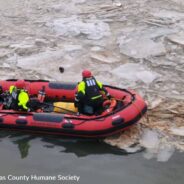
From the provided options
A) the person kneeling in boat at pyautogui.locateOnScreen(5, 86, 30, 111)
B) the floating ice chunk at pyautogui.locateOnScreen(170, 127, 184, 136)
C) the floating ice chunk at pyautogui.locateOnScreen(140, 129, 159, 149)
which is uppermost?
the person kneeling in boat at pyautogui.locateOnScreen(5, 86, 30, 111)

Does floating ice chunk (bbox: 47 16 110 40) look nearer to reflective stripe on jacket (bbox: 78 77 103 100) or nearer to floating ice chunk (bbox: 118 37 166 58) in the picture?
floating ice chunk (bbox: 118 37 166 58)

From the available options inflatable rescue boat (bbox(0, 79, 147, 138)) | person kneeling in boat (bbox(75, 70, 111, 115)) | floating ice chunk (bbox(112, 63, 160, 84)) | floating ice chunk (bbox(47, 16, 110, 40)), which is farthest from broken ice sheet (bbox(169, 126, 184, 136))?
floating ice chunk (bbox(47, 16, 110, 40))

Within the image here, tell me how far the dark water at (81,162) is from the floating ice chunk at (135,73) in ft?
8.55

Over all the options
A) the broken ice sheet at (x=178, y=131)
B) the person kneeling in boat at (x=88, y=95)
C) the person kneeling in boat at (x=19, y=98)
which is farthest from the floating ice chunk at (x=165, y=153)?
the person kneeling in boat at (x=19, y=98)

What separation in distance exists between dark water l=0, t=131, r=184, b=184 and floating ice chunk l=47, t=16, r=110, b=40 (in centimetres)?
475

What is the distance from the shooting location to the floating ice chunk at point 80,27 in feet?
41.2

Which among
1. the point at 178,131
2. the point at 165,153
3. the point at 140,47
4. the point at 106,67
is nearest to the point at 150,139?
the point at 165,153

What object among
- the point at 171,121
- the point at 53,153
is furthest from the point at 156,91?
the point at 53,153

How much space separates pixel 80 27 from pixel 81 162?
5848 mm

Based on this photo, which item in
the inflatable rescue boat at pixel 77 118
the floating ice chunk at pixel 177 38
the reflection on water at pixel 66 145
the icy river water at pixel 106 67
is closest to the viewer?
the icy river water at pixel 106 67

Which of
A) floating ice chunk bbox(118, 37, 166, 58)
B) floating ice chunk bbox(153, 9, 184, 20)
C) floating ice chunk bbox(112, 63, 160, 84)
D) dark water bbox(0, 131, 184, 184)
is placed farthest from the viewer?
floating ice chunk bbox(153, 9, 184, 20)

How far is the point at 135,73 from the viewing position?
34.9ft

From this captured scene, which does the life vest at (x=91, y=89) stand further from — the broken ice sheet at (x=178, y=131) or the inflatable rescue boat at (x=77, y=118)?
the broken ice sheet at (x=178, y=131)

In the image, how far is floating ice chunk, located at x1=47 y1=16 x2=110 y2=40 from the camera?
494 inches
